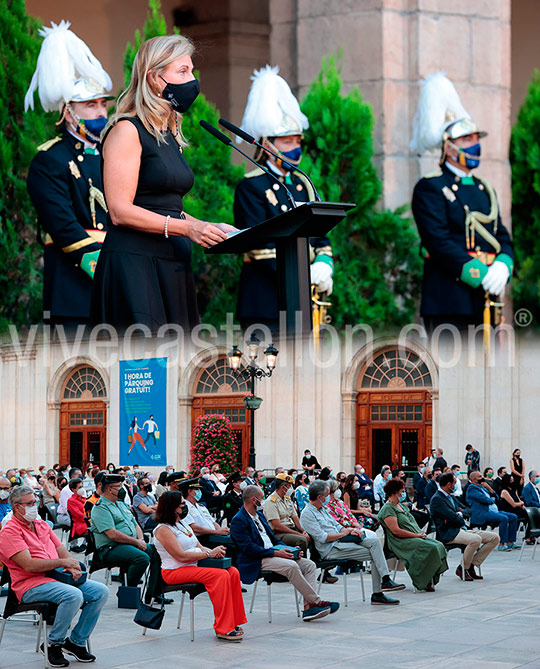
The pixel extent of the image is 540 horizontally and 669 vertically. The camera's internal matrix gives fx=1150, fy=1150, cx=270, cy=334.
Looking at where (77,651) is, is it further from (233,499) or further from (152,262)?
(233,499)

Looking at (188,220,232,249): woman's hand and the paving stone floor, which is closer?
(188,220,232,249): woman's hand

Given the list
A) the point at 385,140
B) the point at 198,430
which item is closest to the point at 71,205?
the point at 385,140

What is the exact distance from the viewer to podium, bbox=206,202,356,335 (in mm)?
3160

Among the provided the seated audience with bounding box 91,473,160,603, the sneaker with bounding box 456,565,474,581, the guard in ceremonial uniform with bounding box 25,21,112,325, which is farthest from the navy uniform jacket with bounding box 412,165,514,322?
the guard in ceremonial uniform with bounding box 25,21,112,325

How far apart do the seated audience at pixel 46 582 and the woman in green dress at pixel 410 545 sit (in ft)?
13.0

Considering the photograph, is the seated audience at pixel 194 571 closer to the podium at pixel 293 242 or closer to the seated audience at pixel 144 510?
the seated audience at pixel 144 510

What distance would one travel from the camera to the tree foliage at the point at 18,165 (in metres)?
7.04

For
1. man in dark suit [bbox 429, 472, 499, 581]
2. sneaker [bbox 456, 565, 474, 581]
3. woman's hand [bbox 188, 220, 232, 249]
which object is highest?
woman's hand [bbox 188, 220, 232, 249]

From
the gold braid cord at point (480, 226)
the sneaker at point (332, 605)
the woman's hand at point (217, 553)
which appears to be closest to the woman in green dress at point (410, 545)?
the sneaker at point (332, 605)

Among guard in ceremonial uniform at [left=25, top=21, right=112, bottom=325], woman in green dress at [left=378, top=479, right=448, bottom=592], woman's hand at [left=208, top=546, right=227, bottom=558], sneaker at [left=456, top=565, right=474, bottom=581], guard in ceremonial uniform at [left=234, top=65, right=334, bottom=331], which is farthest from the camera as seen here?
sneaker at [left=456, top=565, right=474, bottom=581]

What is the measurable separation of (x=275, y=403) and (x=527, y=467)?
6.28m

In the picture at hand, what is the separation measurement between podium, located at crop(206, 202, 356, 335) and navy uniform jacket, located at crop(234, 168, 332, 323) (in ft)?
6.97

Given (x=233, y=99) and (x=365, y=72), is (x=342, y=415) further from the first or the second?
(x=233, y=99)

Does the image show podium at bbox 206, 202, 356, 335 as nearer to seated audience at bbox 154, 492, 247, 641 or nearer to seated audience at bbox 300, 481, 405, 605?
seated audience at bbox 154, 492, 247, 641
